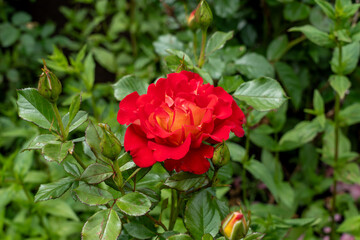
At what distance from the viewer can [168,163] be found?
515mm

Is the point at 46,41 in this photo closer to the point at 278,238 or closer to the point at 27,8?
the point at 27,8

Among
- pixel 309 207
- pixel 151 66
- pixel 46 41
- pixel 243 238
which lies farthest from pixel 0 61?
pixel 243 238

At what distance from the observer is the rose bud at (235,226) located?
0.50 meters

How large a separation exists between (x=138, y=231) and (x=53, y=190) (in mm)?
154

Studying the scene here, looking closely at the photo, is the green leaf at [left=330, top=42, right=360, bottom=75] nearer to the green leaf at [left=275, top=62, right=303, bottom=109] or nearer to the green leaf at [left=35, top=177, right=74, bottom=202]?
the green leaf at [left=275, top=62, right=303, bottom=109]

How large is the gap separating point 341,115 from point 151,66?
79 centimetres

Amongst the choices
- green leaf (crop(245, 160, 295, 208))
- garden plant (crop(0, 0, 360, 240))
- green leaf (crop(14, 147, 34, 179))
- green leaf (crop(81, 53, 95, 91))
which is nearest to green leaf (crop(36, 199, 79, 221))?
garden plant (crop(0, 0, 360, 240))

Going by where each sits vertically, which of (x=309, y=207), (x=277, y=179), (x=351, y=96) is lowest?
(x=309, y=207)

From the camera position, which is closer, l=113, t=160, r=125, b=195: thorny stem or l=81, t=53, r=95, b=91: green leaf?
l=113, t=160, r=125, b=195: thorny stem

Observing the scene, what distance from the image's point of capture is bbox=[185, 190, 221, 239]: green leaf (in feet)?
1.89

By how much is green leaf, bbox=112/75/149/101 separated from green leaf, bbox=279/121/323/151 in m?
0.65

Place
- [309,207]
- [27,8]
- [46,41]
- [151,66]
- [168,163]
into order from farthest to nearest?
[27,8] < [46,41] < [151,66] < [309,207] < [168,163]

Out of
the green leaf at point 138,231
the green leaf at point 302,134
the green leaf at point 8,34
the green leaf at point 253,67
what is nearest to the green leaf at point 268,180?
the green leaf at point 302,134

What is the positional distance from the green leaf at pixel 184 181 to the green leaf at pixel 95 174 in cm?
9
